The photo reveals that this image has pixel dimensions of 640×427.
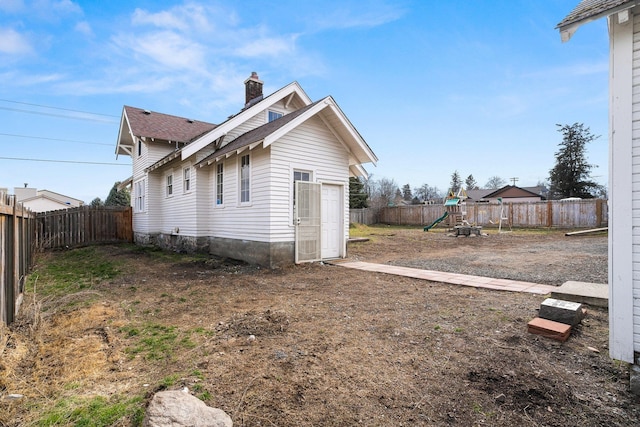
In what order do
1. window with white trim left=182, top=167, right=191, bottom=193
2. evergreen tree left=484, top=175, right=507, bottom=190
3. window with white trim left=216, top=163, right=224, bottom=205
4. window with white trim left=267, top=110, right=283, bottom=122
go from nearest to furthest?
window with white trim left=216, top=163, right=224, bottom=205 → window with white trim left=182, top=167, right=191, bottom=193 → window with white trim left=267, top=110, right=283, bottom=122 → evergreen tree left=484, top=175, right=507, bottom=190

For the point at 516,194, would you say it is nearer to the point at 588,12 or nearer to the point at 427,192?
the point at 427,192

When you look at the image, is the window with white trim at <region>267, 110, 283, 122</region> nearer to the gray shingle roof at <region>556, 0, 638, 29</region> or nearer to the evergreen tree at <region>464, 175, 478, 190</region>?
the gray shingle roof at <region>556, 0, 638, 29</region>

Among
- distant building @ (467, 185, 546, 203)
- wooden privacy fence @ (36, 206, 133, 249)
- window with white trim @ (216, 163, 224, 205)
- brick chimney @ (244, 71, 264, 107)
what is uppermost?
brick chimney @ (244, 71, 264, 107)

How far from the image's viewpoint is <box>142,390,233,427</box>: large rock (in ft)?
6.40

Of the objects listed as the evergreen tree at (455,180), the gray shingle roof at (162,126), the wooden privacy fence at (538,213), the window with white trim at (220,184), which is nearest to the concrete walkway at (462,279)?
the window with white trim at (220,184)

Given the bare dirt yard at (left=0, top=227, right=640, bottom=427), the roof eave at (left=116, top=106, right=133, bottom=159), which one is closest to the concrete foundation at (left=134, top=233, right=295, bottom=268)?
the bare dirt yard at (left=0, top=227, right=640, bottom=427)

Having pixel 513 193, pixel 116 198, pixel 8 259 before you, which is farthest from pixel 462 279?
pixel 513 193

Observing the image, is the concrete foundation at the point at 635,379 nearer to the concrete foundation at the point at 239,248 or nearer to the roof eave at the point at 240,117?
the concrete foundation at the point at 239,248

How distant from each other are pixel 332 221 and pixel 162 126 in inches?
419

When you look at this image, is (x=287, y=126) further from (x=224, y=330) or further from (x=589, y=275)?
(x=589, y=275)

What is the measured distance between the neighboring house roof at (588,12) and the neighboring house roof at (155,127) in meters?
13.0

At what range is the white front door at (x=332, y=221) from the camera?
10.1m

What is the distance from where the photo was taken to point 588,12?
3039 mm

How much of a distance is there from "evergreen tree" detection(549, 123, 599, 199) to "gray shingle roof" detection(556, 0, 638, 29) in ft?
127
